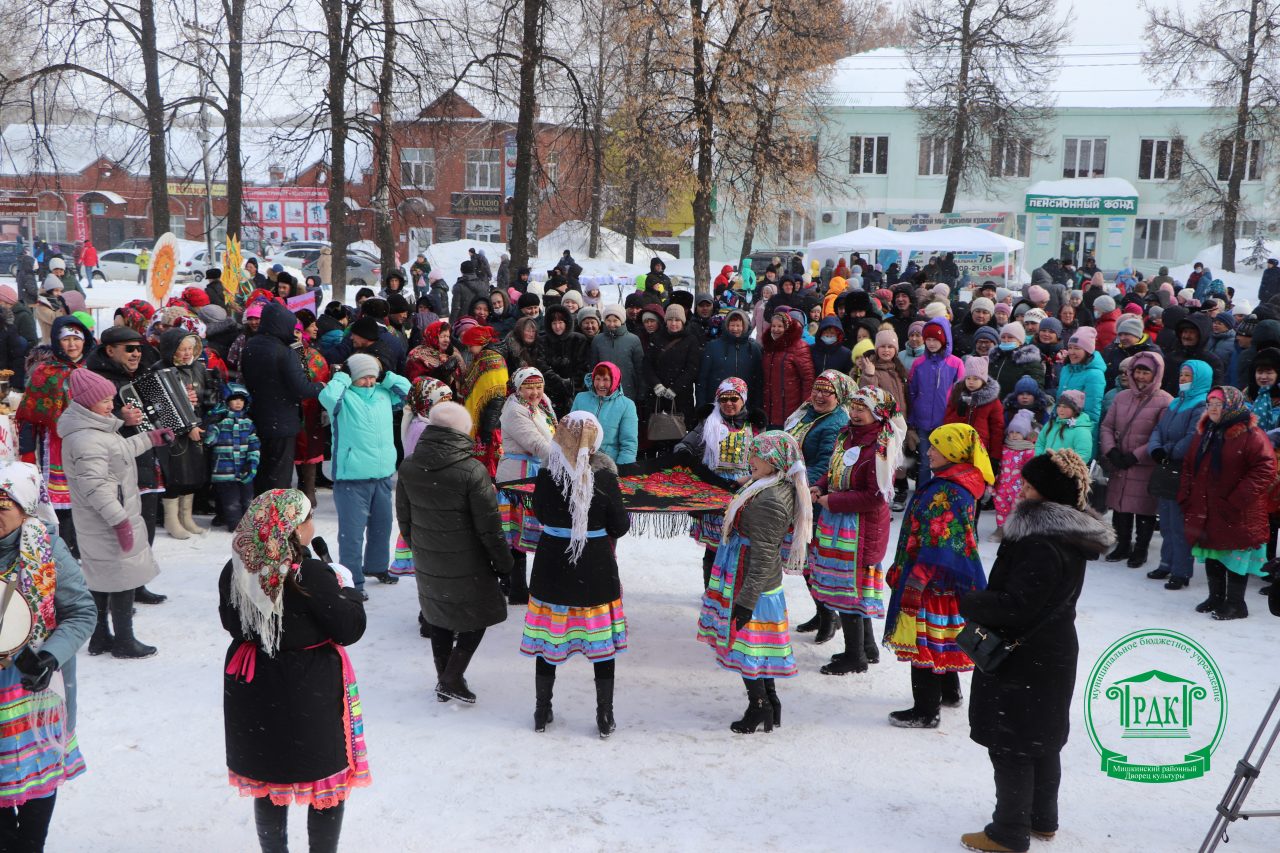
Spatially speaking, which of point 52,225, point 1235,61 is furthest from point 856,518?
point 52,225

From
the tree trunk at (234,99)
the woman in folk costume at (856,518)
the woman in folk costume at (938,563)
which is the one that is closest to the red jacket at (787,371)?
the woman in folk costume at (856,518)

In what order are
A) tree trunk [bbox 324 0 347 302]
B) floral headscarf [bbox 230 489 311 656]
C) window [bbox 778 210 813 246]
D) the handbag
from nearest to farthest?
floral headscarf [bbox 230 489 311 656]
the handbag
tree trunk [bbox 324 0 347 302]
window [bbox 778 210 813 246]

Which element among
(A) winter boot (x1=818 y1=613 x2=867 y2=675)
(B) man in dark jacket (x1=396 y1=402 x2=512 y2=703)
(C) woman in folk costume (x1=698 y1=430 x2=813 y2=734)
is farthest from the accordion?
(A) winter boot (x1=818 y1=613 x2=867 y2=675)

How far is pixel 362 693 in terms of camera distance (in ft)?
18.5

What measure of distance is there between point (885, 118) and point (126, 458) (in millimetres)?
37294

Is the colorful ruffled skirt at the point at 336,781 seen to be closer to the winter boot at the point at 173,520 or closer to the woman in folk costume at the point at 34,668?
the woman in folk costume at the point at 34,668

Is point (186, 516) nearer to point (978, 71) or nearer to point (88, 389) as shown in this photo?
point (88, 389)

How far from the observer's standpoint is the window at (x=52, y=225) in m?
48.5

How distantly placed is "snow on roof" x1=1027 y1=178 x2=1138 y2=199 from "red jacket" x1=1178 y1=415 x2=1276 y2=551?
32.5 metres

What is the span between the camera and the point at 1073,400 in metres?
8.12

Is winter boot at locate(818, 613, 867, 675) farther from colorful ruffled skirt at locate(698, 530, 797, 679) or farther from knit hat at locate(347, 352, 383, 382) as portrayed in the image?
knit hat at locate(347, 352, 383, 382)

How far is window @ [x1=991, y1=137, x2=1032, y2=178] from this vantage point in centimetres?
3584

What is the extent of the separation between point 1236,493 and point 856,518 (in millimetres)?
3051

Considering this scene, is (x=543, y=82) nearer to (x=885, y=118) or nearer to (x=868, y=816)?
(x=868, y=816)
